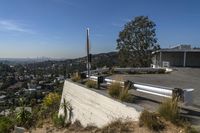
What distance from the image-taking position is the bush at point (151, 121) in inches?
287

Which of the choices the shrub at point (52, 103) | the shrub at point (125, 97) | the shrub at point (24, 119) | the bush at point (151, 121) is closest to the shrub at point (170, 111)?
the bush at point (151, 121)

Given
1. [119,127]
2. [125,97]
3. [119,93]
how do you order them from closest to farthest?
[119,127], [125,97], [119,93]

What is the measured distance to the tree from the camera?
3231 cm

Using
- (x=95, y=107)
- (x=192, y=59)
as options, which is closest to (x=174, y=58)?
(x=192, y=59)

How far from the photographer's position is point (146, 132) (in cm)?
729

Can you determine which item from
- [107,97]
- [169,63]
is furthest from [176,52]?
[107,97]

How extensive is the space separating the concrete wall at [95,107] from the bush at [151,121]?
0.48 meters

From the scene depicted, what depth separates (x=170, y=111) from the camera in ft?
24.3

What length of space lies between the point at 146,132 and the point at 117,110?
7.23 ft

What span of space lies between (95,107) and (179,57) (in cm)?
1845

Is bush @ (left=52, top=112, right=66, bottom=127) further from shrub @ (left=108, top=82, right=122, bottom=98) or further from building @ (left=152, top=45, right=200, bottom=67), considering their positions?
building @ (left=152, top=45, right=200, bottom=67)

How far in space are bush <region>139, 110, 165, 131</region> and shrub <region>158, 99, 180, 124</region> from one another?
0.20 metres

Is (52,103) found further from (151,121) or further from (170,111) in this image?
(170,111)

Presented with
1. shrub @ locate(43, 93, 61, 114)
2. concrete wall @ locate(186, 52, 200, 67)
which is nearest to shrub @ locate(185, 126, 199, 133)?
shrub @ locate(43, 93, 61, 114)
